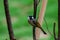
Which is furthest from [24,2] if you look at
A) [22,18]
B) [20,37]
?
[20,37]

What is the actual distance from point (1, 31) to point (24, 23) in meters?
0.30

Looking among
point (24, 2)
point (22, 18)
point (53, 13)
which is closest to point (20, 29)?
point (22, 18)

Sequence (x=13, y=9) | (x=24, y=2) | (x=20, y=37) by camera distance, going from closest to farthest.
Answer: (x=20, y=37) < (x=13, y=9) < (x=24, y=2)

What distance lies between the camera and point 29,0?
3.57m


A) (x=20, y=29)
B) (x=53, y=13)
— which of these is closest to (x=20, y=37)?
(x=20, y=29)

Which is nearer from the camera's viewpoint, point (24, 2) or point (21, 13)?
point (21, 13)

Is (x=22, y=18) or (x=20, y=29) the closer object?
(x=20, y=29)

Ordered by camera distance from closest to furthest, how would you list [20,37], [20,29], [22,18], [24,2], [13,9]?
[20,37]
[20,29]
[22,18]
[13,9]
[24,2]

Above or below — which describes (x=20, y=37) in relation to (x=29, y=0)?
below

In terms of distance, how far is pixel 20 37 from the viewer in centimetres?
266

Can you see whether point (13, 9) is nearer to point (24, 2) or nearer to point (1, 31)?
point (24, 2)

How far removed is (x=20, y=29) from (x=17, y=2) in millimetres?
812

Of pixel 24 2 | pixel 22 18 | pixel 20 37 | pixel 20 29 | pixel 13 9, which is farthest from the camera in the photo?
pixel 24 2

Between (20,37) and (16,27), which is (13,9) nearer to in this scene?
(16,27)
